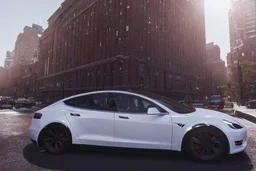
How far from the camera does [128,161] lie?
335cm

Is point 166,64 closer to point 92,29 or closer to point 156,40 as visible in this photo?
point 156,40

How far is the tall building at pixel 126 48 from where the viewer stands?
36906 mm

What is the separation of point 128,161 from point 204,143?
4.84ft

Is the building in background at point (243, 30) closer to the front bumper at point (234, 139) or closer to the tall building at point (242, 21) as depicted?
the tall building at point (242, 21)

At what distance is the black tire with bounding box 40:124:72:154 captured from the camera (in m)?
3.78

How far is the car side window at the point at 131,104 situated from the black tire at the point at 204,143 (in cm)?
97

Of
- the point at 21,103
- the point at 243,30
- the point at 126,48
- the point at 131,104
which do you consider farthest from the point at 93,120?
the point at 243,30

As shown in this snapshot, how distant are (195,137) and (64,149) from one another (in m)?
2.72

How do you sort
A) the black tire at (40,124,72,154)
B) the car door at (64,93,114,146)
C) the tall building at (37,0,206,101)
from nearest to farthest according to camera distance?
the car door at (64,93,114,146) < the black tire at (40,124,72,154) < the tall building at (37,0,206,101)

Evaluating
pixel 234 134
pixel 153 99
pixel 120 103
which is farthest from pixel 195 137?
pixel 120 103

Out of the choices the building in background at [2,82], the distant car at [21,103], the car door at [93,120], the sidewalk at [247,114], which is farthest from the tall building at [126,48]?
the building in background at [2,82]

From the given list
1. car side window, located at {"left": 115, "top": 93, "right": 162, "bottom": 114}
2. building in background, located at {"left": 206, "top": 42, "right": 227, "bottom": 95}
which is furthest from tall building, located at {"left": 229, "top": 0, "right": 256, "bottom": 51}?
car side window, located at {"left": 115, "top": 93, "right": 162, "bottom": 114}

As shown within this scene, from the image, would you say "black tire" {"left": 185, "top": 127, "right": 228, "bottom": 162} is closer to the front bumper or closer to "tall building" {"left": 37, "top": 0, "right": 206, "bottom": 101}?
the front bumper

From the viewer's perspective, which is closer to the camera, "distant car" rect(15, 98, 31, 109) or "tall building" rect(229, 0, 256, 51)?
"distant car" rect(15, 98, 31, 109)
